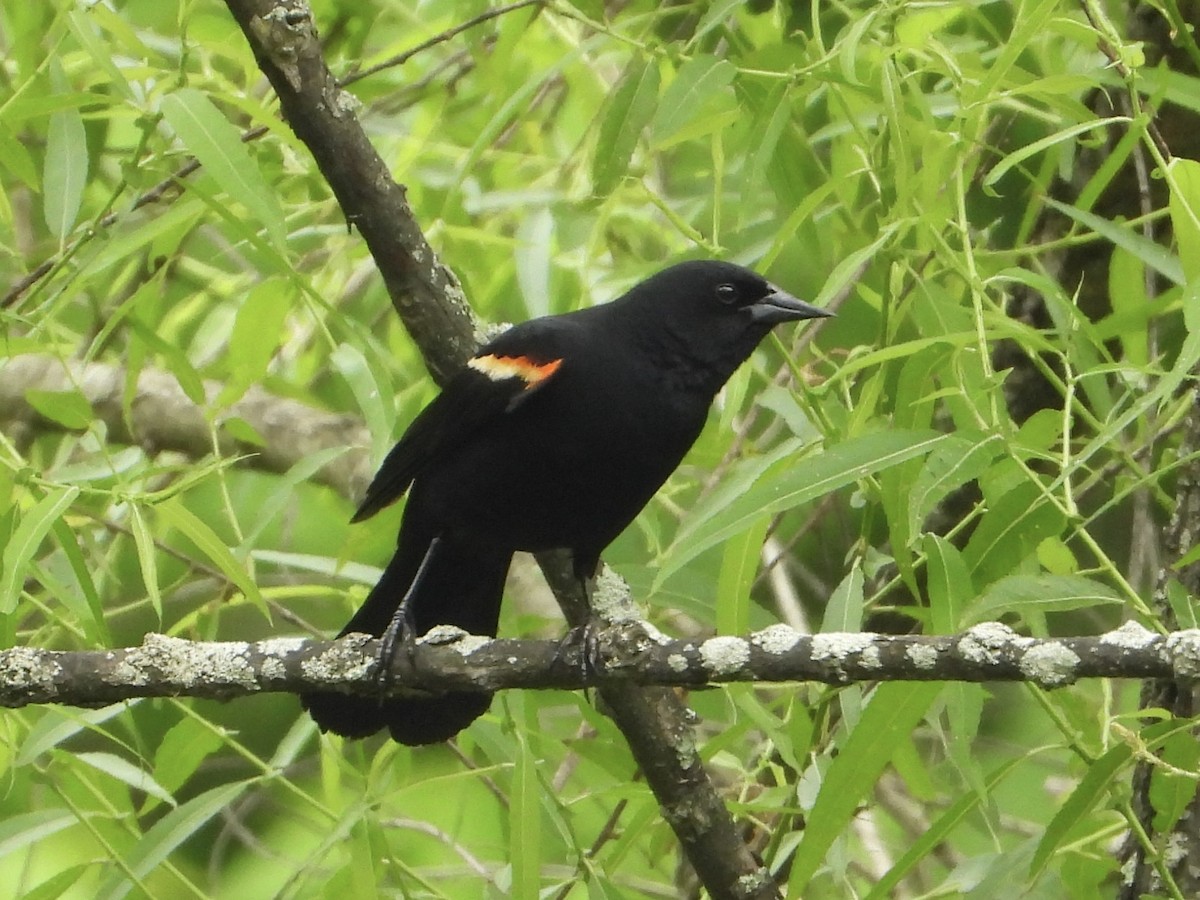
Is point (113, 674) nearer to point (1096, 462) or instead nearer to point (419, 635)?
point (419, 635)

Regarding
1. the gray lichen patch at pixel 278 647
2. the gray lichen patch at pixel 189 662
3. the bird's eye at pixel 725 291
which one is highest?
the bird's eye at pixel 725 291

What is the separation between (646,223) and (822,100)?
1.77 ft

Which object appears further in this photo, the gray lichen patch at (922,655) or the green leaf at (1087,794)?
the green leaf at (1087,794)

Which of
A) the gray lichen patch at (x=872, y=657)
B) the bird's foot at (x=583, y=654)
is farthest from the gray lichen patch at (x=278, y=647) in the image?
the gray lichen patch at (x=872, y=657)

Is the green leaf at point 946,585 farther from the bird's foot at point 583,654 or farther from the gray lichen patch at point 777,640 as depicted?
the bird's foot at point 583,654

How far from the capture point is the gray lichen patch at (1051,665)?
1494mm

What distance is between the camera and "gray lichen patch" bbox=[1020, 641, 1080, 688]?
4.90 feet

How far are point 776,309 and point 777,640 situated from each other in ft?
3.73

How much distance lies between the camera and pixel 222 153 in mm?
1908

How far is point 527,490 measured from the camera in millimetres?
2633

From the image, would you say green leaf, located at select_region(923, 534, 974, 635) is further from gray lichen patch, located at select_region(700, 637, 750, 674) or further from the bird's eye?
the bird's eye

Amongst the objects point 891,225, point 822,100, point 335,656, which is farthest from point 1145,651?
point 822,100

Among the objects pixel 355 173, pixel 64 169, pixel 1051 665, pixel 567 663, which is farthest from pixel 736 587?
pixel 64 169

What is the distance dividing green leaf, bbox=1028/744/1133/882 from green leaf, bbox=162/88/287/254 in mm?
1163
